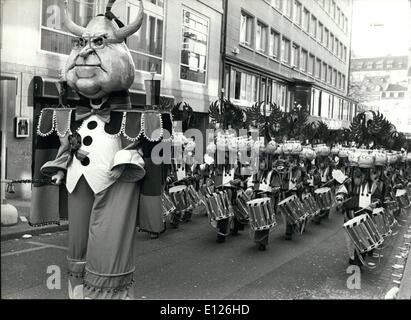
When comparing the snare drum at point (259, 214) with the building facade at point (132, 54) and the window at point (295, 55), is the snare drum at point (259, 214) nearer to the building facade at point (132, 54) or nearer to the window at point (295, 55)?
the building facade at point (132, 54)

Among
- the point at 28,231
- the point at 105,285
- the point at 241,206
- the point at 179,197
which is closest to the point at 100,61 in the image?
the point at 105,285

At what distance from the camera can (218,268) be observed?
21.1ft

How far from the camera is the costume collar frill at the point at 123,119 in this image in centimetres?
415

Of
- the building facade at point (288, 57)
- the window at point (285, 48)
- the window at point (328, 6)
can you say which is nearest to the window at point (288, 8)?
the building facade at point (288, 57)

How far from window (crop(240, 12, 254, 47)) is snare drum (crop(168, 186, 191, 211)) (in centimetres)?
359

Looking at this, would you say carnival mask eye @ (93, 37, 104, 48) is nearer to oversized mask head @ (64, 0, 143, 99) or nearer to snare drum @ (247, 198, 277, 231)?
oversized mask head @ (64, 0, 143, 99)

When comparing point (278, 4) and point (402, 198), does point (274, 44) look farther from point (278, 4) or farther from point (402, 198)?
point (402, 198)

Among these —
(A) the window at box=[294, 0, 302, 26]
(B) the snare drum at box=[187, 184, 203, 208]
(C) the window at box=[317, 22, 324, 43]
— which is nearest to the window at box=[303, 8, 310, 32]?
(A) the window at box=[294, 0, 302, 26]

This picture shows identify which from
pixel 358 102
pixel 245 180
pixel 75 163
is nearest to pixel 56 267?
Answer: pixel 75 163

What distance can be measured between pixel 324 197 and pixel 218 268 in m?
4.48

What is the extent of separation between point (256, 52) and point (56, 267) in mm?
6423

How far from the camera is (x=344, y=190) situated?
290 inches

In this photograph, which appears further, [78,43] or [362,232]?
[362,232]
